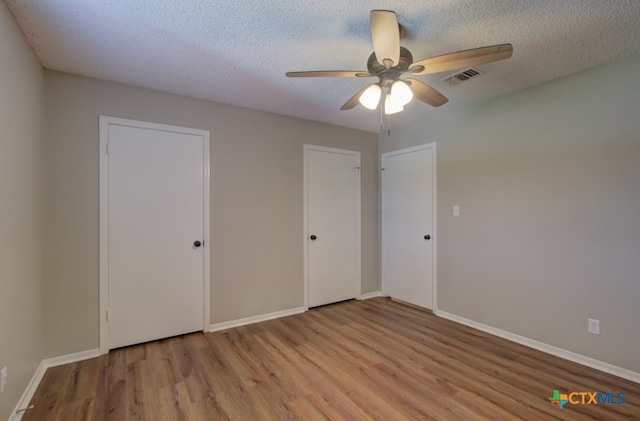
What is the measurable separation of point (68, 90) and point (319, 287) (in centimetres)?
316

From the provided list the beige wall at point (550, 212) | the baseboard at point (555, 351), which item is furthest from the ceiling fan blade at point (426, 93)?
the baseboard at point (555, 351)

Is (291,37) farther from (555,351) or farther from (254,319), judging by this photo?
(555,351)

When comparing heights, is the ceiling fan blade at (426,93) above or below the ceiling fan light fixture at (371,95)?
above

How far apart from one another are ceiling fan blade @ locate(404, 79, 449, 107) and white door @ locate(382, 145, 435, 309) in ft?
4.75

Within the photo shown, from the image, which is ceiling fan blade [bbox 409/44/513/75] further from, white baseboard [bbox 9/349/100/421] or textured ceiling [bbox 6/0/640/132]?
white baseboard [bbox 9/349/100/421]

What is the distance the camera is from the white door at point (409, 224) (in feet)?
11.6

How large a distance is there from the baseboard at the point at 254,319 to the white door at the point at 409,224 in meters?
1.37

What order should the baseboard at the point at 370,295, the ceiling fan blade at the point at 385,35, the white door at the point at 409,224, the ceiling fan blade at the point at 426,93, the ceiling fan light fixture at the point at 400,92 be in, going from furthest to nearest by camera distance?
the baseboard at the point at 370,295, the white door at the point at 409,224, the ceiling fan blade at the point at 426,93, the ceiling fan light fixture at the point at 400,92, the ceiling fan blade at the point at 385,35

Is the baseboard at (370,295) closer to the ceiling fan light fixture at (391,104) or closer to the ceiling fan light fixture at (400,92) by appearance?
the ceiling fan light fixture at (391,104)

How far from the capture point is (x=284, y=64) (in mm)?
2264

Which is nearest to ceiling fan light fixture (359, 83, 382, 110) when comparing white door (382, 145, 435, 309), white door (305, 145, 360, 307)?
white door (305, 145, 360, 307)

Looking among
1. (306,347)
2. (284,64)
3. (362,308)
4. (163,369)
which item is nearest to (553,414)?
(306,347)

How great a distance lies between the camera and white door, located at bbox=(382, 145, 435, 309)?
3545 mm

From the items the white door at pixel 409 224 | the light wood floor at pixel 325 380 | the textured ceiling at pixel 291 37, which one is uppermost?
the textured ceiling at pixel 291 37
